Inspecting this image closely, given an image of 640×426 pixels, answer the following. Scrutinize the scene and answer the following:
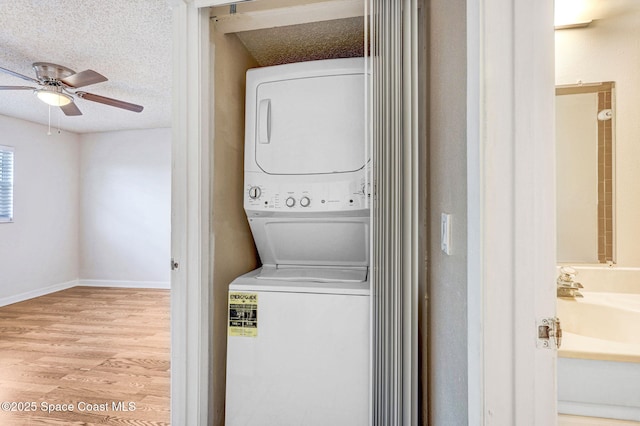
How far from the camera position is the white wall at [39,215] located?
13.3 feet

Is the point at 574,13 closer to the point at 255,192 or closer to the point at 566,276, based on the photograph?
the point at 566,276

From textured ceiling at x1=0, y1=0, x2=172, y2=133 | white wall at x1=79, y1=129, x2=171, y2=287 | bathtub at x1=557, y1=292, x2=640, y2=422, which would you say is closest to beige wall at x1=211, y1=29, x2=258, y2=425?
textured ceiling at x1=0, y1=0, x2=172, y2=133

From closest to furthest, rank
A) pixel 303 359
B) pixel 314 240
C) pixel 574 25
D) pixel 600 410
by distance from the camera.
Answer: pixel 600 410, pixel 574 25, pixel 303 359, pixel 314 240

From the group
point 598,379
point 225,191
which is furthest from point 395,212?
point 225,191

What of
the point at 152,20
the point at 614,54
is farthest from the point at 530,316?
the point at 152,20

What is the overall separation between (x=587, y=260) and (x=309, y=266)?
1233 millimetres

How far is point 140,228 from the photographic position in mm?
4809

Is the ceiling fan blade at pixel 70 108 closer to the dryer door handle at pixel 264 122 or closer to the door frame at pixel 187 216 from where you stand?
the door frame at pixel 187 216

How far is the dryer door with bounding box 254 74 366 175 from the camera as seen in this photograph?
156 cm

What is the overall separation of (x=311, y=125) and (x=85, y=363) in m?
2.49

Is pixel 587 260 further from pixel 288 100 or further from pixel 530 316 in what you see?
pixel 288 100

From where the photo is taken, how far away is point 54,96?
2754 mm

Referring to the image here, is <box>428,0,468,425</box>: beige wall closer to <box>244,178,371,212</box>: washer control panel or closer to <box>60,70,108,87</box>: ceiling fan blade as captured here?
<box>244,178,371,212</box>: washer control panel

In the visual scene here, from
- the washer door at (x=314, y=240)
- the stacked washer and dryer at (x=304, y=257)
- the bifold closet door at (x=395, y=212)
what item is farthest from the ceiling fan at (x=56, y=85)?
the bifold closet door at (x=395, y=212)
